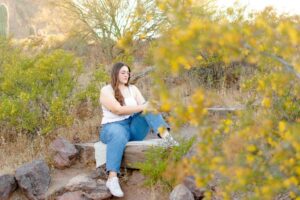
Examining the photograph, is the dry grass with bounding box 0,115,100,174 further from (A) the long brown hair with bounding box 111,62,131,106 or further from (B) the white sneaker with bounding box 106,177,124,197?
(B) the white sneaker with bounding box 106,177,124,197

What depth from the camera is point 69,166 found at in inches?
216

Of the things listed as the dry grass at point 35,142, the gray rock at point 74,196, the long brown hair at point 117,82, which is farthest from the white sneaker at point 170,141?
the dry grass at point 35,142

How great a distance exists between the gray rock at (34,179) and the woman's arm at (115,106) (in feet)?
3.10

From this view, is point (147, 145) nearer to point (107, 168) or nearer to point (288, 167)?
point (107, 168)

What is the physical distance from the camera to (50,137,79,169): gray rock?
543 centimetres

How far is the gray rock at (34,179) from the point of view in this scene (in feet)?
16.6

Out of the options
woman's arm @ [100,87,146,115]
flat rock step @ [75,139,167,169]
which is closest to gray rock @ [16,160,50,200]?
flat rock step @ [75,139,167,169]

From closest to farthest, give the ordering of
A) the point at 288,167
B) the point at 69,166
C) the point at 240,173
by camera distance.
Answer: the point at 240,173 < the point at 288,167 < the point at 69,166

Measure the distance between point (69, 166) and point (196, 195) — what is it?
164 centimetres

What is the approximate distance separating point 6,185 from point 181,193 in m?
1.95

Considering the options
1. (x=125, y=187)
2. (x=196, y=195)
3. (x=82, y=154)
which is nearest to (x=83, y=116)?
(x=82, y=154)

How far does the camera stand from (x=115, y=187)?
467 centimetres

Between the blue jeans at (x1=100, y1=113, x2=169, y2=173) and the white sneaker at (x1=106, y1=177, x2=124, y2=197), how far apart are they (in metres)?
0.10

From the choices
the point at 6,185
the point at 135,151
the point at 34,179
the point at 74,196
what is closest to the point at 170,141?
the point at 135,151
